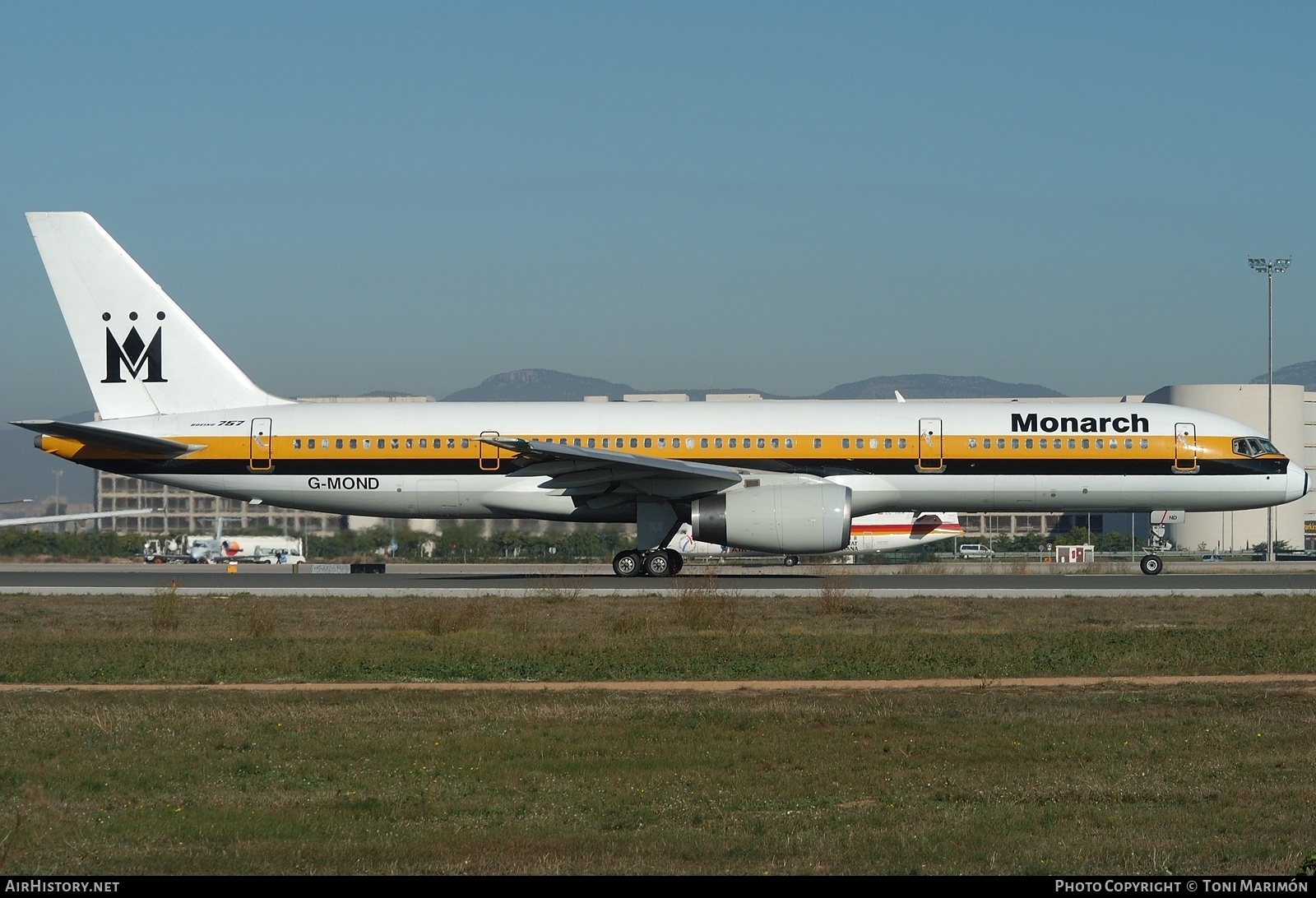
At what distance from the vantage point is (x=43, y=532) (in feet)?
185

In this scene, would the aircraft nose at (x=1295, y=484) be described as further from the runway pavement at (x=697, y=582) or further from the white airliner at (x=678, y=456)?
the runway pavement at (x=697, y=582)

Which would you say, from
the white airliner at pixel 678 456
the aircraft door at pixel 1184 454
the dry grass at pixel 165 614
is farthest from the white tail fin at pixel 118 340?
the aircraft door at pixel 1184 454

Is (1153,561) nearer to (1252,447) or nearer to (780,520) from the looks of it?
(1252,447)

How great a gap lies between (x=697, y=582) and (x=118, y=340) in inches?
680

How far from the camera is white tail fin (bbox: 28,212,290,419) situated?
117 ft

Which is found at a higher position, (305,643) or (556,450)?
(556,450)

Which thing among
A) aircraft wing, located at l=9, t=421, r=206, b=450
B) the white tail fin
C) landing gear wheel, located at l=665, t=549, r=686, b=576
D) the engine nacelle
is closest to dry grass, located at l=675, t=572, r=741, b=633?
the engine nacelle

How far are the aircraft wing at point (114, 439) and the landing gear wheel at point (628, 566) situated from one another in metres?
10.8

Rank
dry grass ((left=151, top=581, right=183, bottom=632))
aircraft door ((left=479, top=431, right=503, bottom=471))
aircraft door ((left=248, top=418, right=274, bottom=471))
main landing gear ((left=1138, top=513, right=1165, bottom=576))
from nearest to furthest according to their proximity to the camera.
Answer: dry grass ((left=151, top=581, right=183, bottom=632)) < aircraft door ((left=479, top=431, right=503, bottom=471)) < aircraft door ((left=248, top=418, right=274, bottom=471)) < main landing gear ((left=1138, top=513, right=1165, bottom=576))

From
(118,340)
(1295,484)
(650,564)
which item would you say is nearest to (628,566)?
(650,564)

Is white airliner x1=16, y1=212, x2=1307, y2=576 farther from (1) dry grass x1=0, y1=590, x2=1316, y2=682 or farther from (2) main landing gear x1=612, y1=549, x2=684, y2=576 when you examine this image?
(1) dry grass x1=0, y1=590, x2=1316, y2=682

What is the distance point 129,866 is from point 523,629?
1360 cm
